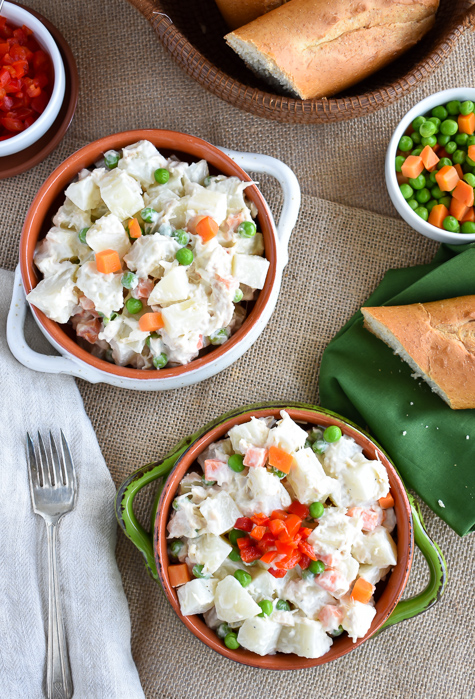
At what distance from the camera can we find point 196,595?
8.10 ft

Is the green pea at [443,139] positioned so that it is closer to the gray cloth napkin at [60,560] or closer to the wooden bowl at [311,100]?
the wooden bowl at [311,100]

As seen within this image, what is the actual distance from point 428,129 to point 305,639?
239 centimetres

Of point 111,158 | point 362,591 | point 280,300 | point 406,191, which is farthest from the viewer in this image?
point 280,300

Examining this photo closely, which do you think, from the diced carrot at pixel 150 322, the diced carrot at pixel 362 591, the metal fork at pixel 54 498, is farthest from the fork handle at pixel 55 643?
the diced carrot at pixel 362 591

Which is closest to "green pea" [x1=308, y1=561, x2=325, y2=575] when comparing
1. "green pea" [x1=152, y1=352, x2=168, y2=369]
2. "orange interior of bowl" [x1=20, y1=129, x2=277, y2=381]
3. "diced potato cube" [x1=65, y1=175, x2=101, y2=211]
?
"orange interior of bowl" [x1=20, y1=129, x2=277, y2=381]

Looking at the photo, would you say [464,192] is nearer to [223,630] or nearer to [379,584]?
[379,584]

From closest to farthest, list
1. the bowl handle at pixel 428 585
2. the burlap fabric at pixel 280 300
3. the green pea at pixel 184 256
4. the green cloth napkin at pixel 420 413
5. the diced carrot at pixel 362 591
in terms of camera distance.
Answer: the green pea at pixel 184 256
the diced carrot at pixel 362 591
the bowl handle at pixel 428 585
the green cloth napkin at pixel 420 413
the burlap fabric at pixel 280 300

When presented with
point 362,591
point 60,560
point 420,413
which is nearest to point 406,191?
point 420,413

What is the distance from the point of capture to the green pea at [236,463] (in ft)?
8.37

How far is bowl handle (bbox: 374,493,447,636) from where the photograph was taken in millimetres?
2604

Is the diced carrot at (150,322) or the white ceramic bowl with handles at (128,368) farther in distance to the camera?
the white ceramic bowl with handles at (128,368)

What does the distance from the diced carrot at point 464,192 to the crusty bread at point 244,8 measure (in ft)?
3.91

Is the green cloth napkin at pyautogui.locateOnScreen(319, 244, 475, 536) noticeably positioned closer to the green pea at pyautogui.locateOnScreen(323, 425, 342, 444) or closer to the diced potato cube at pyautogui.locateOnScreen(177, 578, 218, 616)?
the green pea at pyautogui.locateOnScreen(323, 425, 342, 444)

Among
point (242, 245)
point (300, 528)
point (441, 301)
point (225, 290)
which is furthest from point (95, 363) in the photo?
point (441, 301)
